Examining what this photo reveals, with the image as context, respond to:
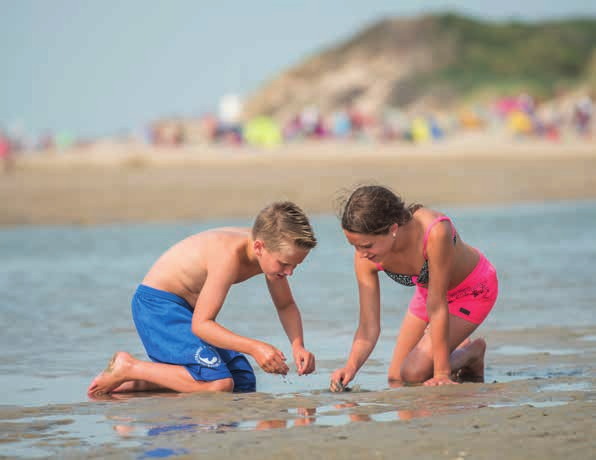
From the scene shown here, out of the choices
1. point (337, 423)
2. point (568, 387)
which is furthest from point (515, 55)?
point (337, 423)

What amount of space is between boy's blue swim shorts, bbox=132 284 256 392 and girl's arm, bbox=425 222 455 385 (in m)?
0.88

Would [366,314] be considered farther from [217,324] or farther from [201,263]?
[201,263]

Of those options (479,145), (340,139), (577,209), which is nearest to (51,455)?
(577,209)

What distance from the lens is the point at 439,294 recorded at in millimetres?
4301

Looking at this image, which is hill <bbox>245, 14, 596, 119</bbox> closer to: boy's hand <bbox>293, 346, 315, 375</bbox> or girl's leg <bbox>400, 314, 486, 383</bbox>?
girl's leg <bbox>400, 314, 486, 383</bbox>

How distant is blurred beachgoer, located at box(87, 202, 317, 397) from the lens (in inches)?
164

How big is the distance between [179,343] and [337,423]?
120 cm

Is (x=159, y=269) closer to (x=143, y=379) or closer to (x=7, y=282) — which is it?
(x=143, y=379)

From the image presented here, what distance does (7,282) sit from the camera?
864 centimetres

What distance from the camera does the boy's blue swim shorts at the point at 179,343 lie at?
4.39 meters

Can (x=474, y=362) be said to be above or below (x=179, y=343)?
below

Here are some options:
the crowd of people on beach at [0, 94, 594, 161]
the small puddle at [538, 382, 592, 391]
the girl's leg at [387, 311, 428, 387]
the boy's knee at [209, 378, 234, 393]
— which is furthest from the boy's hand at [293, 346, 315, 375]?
the crowd of people on beach at [0, 94, 594, 161]

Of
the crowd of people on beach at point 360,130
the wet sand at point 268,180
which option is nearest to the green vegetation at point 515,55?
the crowd of people on beach at point 360,130

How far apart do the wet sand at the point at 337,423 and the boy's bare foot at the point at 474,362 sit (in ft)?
0.33
